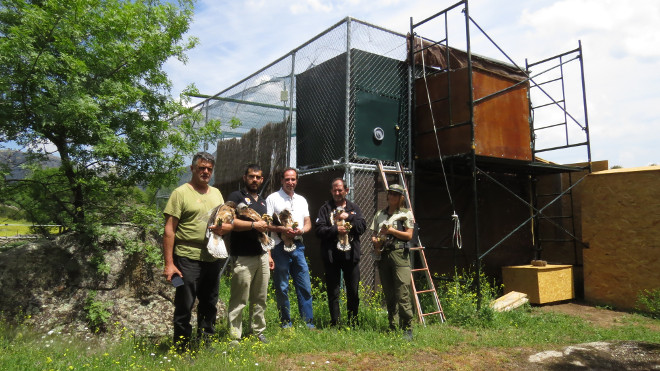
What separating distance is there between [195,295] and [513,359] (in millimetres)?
3521

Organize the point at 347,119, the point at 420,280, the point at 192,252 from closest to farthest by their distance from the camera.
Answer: the point at 192,252 → the point at 347,119 → the point at 420,280

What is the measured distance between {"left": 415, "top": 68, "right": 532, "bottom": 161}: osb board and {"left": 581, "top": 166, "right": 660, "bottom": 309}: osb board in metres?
1.77

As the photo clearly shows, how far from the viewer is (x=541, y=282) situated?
26.4ft

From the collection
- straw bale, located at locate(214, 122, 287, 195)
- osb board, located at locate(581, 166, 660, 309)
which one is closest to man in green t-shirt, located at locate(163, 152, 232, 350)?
straw bale, located at locate(214, 122, 287, 195)

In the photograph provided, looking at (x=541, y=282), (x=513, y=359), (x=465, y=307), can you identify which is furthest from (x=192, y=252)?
(x=541, y=282)

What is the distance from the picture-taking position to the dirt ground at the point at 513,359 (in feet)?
14.2

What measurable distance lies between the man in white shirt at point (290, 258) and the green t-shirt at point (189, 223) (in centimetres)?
111

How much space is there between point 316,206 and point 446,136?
260 cm

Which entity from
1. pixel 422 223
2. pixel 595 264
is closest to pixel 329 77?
pixel 422 223

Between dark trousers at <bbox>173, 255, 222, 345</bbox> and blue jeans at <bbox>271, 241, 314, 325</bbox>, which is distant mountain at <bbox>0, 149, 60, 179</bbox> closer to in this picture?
dark trousers at <bbox>173, 255, 222, 345</bbox>

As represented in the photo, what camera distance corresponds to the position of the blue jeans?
212 inches

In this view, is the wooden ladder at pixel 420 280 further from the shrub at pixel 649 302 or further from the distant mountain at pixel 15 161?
the distant mountain at pixel 15 161

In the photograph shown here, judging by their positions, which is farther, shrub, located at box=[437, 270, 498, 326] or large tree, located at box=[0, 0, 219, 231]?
shrub, located at box=[437, 270, 498, 326]

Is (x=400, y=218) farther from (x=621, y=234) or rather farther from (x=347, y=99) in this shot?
(x=621, y=234)
